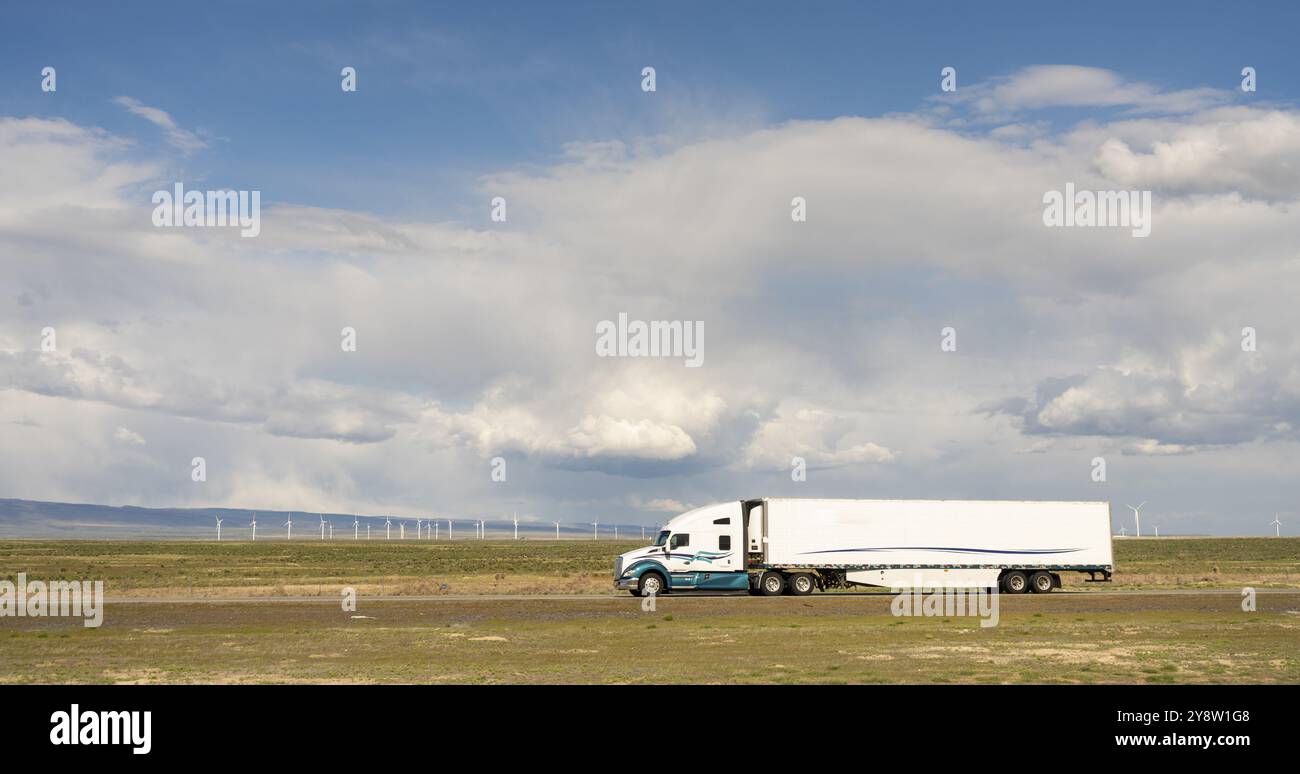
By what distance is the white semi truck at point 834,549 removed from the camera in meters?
48.4

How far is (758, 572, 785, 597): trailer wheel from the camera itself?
4844 cm

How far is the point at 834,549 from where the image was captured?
4872cm

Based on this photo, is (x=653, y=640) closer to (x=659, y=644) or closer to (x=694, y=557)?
(x=659, y=644)

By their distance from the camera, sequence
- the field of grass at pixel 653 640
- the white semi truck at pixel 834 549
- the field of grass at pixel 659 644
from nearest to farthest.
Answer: the field of grass at pixel 659 644, the field of grass at pixel 653 640, the white semi truck at pixel 834 549

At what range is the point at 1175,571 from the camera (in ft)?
256

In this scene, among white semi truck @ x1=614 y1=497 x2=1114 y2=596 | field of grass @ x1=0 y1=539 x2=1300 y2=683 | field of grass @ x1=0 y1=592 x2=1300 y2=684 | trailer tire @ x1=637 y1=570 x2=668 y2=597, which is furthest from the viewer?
white semi truck @ x1=614 y1=497 x2=1114 y2=596

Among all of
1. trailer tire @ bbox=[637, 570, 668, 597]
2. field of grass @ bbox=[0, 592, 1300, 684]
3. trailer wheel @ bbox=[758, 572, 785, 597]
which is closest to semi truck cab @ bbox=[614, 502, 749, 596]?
trailer tire @ bbox=[637, 570, 668, 597]

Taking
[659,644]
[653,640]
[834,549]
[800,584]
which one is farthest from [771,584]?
[659,644]

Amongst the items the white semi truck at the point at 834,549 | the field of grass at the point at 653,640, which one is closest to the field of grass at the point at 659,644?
the field of grass at the point at 653,640

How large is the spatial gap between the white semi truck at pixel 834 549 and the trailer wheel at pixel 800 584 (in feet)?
0.15

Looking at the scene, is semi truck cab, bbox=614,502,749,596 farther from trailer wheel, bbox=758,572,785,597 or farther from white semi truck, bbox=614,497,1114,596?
trailer wheel, bbox=758,572,785,597

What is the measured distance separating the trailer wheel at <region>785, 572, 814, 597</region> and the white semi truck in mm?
46

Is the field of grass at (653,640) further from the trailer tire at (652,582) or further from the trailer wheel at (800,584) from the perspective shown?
the trailer wheel at (800,584)
